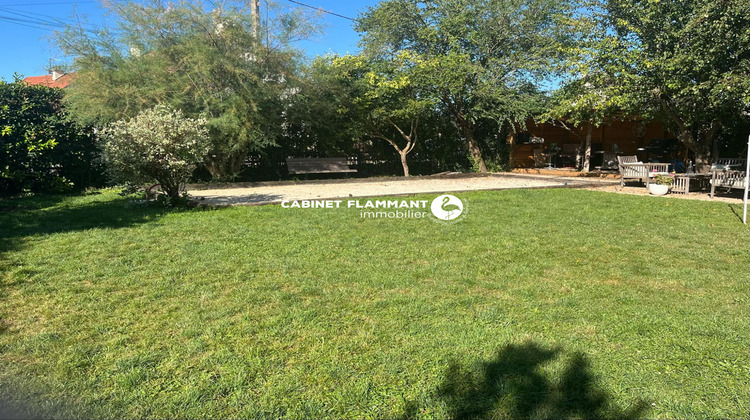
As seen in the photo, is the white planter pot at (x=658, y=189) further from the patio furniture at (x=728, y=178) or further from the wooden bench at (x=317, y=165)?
the wooden bench at (x=317, y=165)

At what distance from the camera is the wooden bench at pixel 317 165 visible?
45.8 ft

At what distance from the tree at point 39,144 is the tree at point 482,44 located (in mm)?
9071

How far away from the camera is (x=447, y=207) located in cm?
819

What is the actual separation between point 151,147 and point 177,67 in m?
4.64

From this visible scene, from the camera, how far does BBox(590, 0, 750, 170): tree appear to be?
8.79m

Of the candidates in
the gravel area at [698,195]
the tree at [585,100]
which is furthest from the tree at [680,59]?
the gravel area at [698,195]

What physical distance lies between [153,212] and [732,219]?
8.98 metres

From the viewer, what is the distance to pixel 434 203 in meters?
8.64

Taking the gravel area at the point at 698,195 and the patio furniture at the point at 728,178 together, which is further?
the gravel area at the point at 698,195

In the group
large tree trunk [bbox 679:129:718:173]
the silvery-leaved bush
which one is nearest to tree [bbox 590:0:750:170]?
large tree trunk [bbox 679:129:718:173]

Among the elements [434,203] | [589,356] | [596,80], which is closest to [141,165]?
[434,203]

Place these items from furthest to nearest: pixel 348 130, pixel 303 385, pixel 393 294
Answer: pixel 348 130
pixel 393 294
pixel 303 385

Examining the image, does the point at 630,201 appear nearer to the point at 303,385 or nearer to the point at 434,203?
the point at 434,203

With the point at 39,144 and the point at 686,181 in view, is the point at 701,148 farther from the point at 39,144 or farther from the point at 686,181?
the point at 39,144
